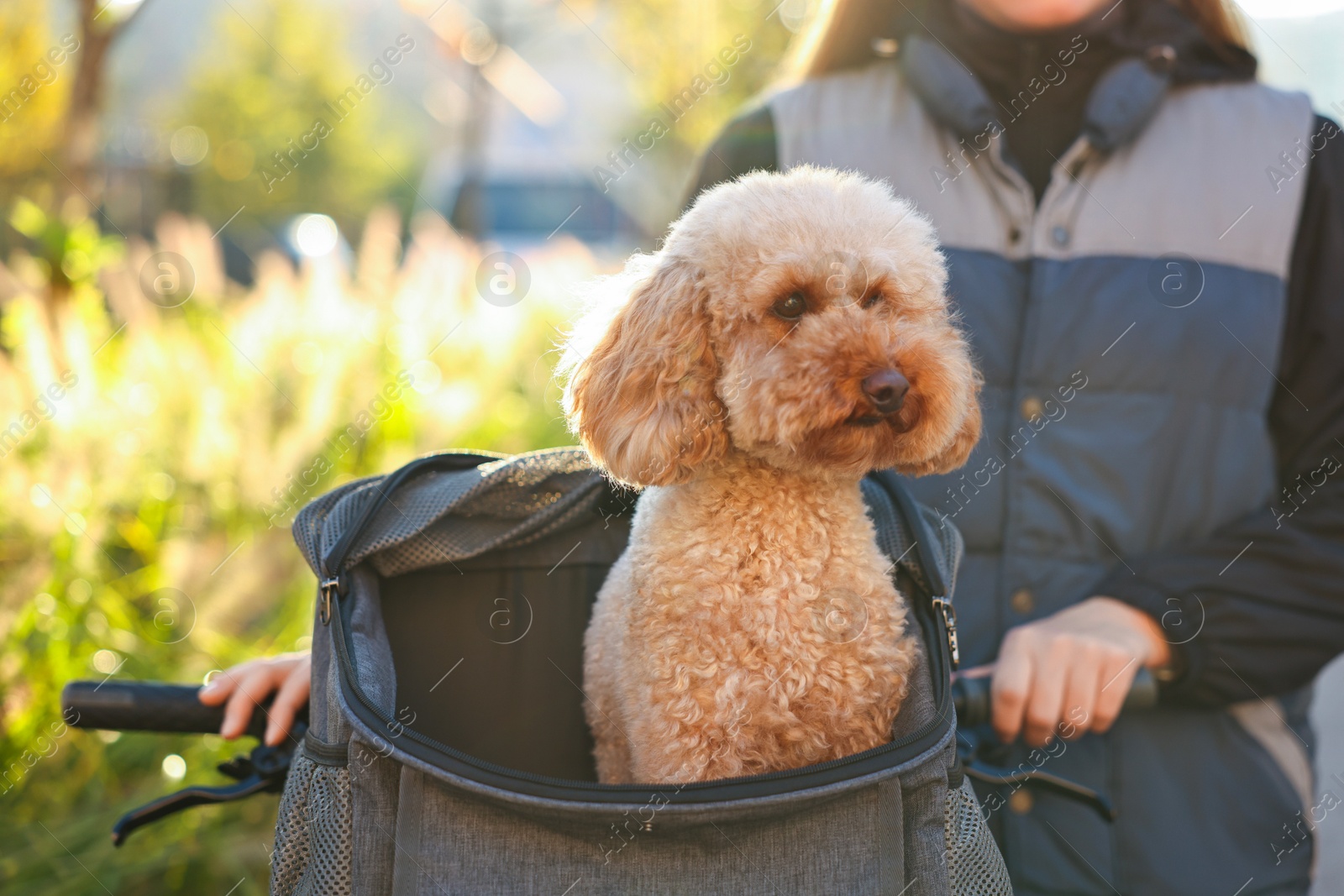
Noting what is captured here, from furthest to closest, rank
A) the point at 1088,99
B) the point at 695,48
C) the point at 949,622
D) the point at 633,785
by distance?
the point at 695,48
the point at 1088,99
the point at 949,622
the point at 633,785

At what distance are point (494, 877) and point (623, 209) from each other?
823 inches

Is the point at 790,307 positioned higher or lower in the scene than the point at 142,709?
higher

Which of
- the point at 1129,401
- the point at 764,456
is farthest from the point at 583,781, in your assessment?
the point at 1129,401

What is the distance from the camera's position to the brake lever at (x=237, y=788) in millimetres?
1305

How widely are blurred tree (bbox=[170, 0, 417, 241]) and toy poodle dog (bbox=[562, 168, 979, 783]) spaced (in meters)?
18.6

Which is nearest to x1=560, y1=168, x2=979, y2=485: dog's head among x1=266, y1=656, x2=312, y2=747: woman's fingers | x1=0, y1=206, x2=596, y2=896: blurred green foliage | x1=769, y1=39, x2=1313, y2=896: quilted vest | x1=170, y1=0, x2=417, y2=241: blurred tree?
x1=769, y1=39, x2=1313, y2=896: quilted vest

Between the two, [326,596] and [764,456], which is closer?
[326,596]

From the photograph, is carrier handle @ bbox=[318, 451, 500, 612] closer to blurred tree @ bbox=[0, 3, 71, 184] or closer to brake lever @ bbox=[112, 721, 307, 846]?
brake lever @ bbox=[112, 721, 307, 846]

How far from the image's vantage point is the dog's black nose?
129cm

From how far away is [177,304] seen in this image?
4203 millimetres

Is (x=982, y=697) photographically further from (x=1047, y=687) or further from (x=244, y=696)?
(x=244, y=696)

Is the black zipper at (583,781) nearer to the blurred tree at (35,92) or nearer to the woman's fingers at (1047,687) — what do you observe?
the woman's fingers at (1047,687)

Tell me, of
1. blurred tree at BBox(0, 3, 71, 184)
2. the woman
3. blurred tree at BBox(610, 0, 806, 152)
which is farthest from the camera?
blurred tree at BBox(610, 0, 806, 152)

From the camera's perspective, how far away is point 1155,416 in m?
1.64
